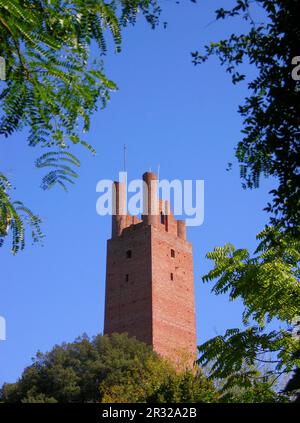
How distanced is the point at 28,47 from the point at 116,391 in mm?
27763

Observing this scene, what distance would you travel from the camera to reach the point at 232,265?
9367 mm

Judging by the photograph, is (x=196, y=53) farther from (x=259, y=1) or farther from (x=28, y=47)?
(x=28, y=47)

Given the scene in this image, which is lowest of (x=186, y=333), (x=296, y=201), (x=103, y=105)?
(x=296, y=201)

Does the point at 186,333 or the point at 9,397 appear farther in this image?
the point at 186,333

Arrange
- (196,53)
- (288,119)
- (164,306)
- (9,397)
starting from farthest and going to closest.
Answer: (164,306), (9,397), (196,53), (288,119)

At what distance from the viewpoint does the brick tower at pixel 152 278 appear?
1676 inches

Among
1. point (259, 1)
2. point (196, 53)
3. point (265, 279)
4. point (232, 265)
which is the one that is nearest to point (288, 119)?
point (259, 1)

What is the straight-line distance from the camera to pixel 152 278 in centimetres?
4350

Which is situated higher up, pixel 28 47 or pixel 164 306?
pixel 164 306

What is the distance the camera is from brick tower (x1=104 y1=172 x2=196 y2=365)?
140 feet

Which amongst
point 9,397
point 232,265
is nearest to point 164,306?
point 9,397
